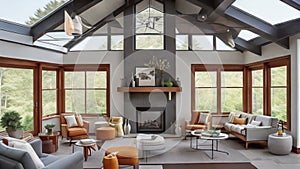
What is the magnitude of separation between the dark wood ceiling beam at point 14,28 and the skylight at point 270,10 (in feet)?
15.7

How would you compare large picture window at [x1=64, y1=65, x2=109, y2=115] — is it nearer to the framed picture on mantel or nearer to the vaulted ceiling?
the framed picture on mantel

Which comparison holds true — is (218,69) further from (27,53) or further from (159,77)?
(27,53)

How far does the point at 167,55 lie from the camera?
8891 mm

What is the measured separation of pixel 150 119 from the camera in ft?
29.2

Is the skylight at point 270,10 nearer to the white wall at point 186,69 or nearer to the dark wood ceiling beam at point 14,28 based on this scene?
the white wall at point 186,69

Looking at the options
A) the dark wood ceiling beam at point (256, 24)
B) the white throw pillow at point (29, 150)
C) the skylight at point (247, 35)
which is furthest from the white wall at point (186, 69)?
the white throw pillow at point (29, 150)

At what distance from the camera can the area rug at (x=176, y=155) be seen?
5.73m

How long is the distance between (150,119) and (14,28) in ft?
15.0

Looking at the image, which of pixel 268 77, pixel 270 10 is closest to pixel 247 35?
pixel 268 77

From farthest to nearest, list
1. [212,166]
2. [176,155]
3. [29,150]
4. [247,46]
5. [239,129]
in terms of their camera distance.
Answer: [247,46] → [239,129] → [176,155] → [212,166] → [29,150]

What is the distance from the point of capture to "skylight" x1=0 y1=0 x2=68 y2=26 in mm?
5684

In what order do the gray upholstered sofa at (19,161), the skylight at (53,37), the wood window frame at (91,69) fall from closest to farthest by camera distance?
1. the gray upholstered sofa at (19,161)
2. the skylight at (53,37)
3. the wood window frame at (91,69)

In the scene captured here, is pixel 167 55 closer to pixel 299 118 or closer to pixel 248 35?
pixel 248 35

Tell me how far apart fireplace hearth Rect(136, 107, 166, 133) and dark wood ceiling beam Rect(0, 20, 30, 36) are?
3.87m
